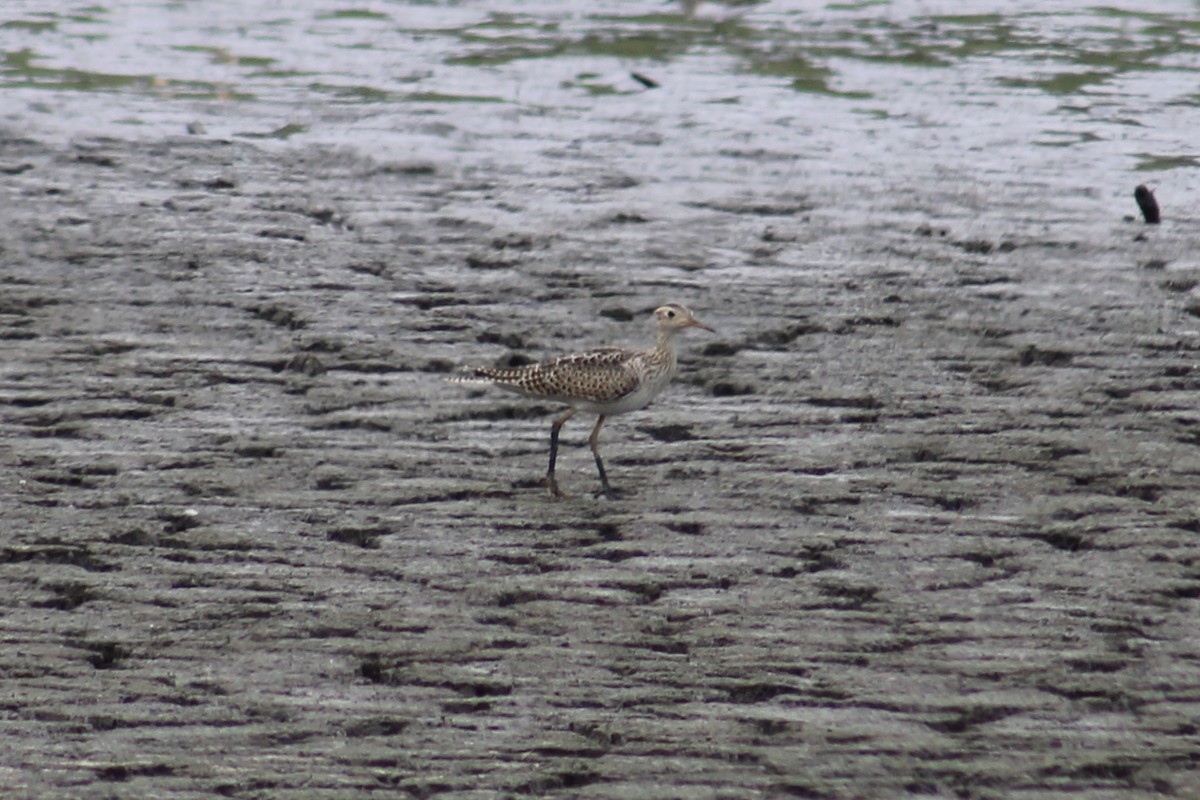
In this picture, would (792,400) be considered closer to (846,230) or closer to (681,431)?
(681,431)

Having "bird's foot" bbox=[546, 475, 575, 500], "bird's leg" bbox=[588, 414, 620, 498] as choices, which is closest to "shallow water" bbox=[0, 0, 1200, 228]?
"bird's leg" bbox=[588, 414, 620, 498]

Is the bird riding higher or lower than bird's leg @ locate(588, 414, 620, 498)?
higher

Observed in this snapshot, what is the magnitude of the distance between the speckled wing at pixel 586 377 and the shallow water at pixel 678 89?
204 inches

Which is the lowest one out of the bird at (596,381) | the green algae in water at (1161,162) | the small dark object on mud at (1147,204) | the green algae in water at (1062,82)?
the green algae in water at (1062,82)

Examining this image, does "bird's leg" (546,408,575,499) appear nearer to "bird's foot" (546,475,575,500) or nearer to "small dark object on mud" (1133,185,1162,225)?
"bird's foot" (546,475,575,500)

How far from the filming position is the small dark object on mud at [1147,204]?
13.7 metres

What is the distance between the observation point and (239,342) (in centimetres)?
1088

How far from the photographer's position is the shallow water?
51.8 ft

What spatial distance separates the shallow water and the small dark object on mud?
387mm

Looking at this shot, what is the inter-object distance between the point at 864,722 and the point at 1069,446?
3177mm

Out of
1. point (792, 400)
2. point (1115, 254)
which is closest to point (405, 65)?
point (1115, 254)

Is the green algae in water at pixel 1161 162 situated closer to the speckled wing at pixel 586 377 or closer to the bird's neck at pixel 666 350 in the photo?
the bird's neck at pixel 666 350

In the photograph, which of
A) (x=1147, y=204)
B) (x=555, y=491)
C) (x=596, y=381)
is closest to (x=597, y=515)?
(x=555, y=491)

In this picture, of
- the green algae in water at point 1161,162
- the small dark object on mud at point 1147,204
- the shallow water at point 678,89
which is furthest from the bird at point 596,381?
the green algae in water at point 1161,162
